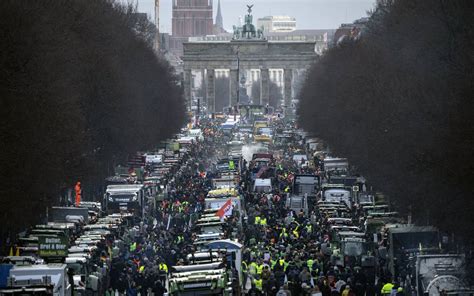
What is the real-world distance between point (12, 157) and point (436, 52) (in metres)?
20.0

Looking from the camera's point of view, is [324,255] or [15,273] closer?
[15,273]

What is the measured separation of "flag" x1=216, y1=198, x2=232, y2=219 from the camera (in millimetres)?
55188

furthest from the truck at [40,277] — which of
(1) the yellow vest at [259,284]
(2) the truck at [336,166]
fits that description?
(2) the truck at [336,166]

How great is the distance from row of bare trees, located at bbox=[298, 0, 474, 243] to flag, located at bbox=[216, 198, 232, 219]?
481 cm

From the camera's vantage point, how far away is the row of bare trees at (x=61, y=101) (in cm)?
4512

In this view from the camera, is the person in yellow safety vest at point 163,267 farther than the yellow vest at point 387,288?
Yes

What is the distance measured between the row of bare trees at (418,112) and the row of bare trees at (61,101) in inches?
372

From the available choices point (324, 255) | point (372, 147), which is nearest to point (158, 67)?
point (372, 147)

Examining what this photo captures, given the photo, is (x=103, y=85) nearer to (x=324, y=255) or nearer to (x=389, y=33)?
(x=389, y=33)

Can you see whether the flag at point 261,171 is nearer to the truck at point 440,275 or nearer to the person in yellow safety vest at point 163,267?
the person in yellow safety vest at point 163,267

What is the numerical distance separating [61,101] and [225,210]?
5805 millimetres

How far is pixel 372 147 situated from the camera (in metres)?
65.1

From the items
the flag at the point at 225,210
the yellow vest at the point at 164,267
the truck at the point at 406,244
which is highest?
the truck at the point at 406,244

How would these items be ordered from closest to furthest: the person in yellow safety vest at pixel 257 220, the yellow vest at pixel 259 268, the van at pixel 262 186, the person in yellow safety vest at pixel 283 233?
the yellow vest at pixel 259 268
the person in yellow safety vest at pixel 283 233
the person in yellow safety vest at pixel 257 220
the van at pixel 262 186
